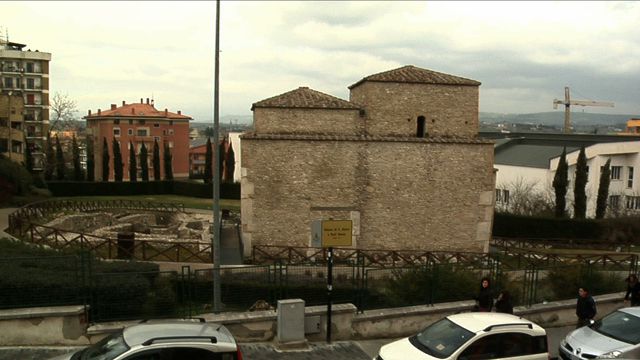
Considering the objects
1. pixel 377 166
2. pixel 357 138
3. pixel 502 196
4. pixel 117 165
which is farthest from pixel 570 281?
pixel 117 165

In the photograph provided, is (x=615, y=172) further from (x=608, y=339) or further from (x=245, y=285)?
(x=245, y=285)

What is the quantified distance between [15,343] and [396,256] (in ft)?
63.2

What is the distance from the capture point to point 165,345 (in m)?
7.90

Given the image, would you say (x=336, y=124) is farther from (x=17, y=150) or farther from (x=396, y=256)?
(x=17, y=150)

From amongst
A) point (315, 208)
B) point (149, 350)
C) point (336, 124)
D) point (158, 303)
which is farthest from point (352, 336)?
point (336, 124)

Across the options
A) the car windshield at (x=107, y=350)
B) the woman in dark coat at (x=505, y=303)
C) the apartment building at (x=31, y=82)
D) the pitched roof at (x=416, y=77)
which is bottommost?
the woman in dark coat at (x=505, y=303)

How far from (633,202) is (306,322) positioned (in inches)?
1885

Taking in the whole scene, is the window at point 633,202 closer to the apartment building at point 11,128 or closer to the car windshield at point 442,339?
the car windshield at point 442,339

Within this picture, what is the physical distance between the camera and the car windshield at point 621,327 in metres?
11.3

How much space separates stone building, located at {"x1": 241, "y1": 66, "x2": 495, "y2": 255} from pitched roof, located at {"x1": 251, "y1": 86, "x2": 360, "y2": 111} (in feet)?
0.17

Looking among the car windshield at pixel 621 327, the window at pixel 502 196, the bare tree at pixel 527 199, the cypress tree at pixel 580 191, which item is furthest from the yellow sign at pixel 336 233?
the window at pixel 502 196

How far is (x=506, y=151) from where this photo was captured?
6325 centimetres

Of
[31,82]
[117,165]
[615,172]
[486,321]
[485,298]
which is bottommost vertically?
[485,298]

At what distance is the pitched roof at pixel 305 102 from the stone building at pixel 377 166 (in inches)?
2.1
